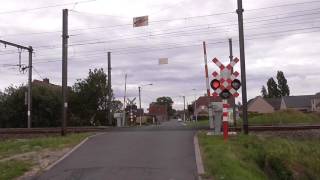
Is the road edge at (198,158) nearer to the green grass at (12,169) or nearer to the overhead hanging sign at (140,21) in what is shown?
the green grass at (12,169)

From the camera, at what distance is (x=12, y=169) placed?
55.9ft

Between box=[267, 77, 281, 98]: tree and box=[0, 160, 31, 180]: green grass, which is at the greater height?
box=[267, 77, 281, 98]: tree

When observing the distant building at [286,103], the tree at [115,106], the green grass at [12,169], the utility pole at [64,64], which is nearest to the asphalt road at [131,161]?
the green grass at [12,169]

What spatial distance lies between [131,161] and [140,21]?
14734mm

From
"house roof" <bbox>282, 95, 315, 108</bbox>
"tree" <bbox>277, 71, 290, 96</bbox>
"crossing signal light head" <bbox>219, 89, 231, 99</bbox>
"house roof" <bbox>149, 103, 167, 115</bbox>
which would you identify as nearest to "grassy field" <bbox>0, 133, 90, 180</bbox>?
"crossing signal light head" <bbox>219, 89, 231, 99</bbox>

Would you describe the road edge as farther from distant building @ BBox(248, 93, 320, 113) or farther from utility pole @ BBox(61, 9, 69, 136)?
distant building @ BBox(248, 93, 320, 113)

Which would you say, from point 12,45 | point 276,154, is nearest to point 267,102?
point 12,45

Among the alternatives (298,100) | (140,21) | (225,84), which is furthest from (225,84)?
(298,100)

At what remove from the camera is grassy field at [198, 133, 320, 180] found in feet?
51.6

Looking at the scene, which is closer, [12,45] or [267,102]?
[12,45]

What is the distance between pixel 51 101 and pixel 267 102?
80.2 m

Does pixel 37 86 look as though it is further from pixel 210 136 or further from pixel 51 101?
pixel 210 136

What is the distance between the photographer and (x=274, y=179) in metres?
18.8

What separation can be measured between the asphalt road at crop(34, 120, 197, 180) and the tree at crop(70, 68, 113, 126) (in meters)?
51.1
